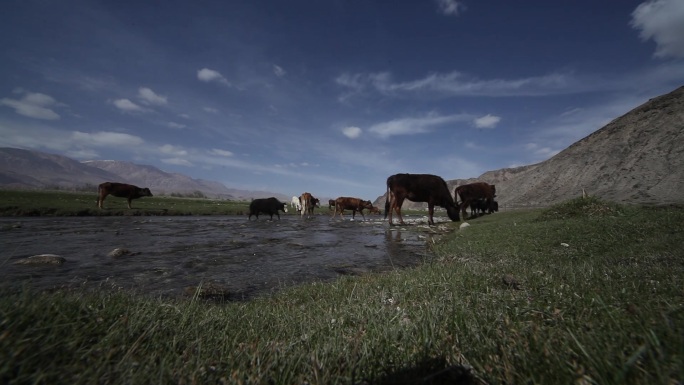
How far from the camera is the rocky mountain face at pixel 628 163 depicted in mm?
20172

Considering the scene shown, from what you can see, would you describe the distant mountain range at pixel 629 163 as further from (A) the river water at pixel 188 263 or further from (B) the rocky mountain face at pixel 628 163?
(A) the river water at pixel 188 263

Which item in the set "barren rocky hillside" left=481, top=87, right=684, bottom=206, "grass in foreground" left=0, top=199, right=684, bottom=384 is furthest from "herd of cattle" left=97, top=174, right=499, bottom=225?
"grass in foreground" left=0, top=199, right=684, bottom=384

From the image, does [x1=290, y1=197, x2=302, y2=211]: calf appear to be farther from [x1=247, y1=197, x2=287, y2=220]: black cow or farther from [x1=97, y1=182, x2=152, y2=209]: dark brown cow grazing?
[x1=97, y1=182, x2=152, y2=209]: dark brown cow grazing

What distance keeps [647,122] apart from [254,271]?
37175 mm

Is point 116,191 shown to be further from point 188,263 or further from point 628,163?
point 628,163

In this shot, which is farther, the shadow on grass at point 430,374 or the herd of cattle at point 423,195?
the herd of cattle at point 423,195

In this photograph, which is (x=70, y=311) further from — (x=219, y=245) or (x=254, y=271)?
(x=219, y=245)

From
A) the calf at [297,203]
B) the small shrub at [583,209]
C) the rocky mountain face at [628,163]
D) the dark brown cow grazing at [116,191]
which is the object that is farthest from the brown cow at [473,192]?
the dark brown cow grazing at [116,191]

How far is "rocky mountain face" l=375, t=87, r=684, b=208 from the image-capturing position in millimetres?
20172

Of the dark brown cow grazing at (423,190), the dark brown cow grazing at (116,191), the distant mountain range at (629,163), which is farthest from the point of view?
the dark brown cow grazing at (116,191)

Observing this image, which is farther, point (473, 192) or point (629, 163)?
point (473, 192)

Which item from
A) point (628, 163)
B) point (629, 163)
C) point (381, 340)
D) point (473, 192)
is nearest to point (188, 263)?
point (381, 340)

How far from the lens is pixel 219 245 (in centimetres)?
1292

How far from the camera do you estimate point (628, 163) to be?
2552 cm
